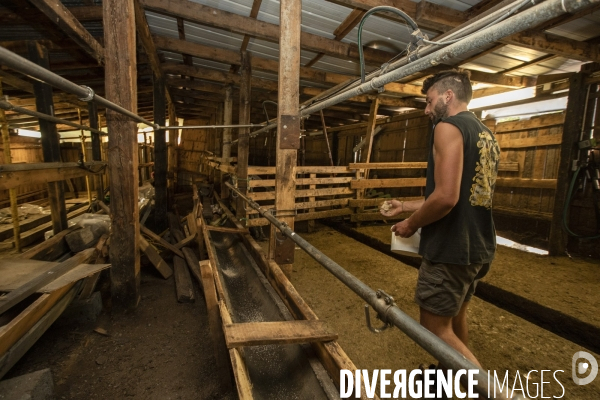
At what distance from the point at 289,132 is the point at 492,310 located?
141 inches

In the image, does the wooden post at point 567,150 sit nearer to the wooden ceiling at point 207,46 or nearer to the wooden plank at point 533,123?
the wooden ceiling at point 207,46

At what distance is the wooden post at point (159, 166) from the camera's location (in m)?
7.78

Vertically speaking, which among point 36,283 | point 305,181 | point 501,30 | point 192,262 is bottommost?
point 192,262

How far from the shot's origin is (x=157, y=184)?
8.00 metres

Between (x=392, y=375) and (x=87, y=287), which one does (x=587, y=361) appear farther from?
(x=87, y=287)

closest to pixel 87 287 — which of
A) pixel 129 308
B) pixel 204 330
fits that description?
pixel 129 308

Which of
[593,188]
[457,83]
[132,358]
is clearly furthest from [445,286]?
[593,188]

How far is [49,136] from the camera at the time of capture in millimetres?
4574

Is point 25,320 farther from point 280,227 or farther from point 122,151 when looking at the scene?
point 280,227

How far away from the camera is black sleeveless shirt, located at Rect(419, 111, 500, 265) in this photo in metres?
1.91

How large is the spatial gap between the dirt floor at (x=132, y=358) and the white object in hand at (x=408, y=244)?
203 cm

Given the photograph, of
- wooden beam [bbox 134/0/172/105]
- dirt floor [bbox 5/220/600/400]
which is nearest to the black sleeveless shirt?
dirt floor [bbox 5/220/600/400]

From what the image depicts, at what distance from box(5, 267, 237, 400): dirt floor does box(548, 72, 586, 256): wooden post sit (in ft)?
23.8

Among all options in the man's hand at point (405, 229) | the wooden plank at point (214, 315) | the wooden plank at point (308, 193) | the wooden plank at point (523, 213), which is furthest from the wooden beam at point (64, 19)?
the wooden plank at point (523, 213)
